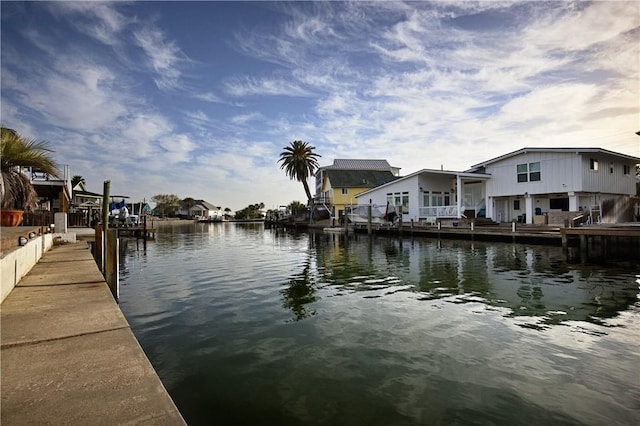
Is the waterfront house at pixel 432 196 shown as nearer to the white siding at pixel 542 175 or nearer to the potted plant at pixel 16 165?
the white siding at pixel 542 175

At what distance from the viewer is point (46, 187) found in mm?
21281

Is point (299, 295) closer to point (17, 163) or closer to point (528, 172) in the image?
point (17, 163)

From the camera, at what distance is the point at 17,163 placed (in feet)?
42.9

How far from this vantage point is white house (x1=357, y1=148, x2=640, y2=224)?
1040 inches

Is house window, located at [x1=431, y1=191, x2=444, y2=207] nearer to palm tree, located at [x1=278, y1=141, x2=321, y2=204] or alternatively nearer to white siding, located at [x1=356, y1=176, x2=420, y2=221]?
white siding, located at [x1=356, y1=176, x2=420, y2=221]

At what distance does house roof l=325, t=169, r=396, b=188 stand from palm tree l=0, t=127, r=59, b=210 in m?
43.0

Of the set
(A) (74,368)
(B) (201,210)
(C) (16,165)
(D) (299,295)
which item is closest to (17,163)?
(C) (16,165)

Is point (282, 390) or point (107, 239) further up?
point (107, 239)

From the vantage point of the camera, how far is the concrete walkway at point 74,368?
2732 mm

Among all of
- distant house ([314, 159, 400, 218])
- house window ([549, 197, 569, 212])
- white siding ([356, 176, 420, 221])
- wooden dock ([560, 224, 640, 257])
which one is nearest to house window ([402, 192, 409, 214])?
white siding ([356, 176, 420, 221])

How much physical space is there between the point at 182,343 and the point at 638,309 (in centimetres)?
1015

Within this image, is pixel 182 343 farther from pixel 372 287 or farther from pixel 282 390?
pixel 372 287

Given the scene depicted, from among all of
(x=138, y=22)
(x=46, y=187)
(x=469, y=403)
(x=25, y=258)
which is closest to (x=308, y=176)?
(x=46, y=187)

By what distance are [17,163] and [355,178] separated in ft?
153
